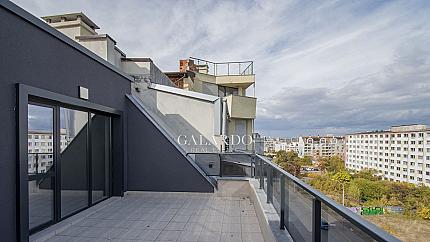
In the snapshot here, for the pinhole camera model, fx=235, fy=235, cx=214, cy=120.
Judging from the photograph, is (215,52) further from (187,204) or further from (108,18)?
(187,204)

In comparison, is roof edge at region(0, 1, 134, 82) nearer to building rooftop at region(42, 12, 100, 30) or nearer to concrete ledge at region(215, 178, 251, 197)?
concrete ledge at region(215, 178, 251, 197)

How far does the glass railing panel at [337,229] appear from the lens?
1.11m

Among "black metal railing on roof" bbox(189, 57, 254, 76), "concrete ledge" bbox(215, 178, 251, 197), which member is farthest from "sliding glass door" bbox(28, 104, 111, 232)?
"black metal railing on roof" bbox(189, 57, 254, 76)

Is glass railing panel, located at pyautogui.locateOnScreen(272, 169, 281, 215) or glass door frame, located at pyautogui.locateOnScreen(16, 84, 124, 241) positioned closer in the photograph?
glass door frame, located at pyautogui.locateOnScreen(16, 84, 124, 241)

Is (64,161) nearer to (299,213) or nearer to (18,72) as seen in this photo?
(18,72)

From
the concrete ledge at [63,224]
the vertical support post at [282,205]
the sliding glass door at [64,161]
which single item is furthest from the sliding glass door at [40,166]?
the vertical support post at [282,205]

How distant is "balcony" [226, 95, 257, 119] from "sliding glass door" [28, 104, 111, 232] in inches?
268

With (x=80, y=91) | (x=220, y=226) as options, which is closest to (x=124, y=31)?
(x=80, y=91)

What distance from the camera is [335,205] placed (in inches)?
55.9

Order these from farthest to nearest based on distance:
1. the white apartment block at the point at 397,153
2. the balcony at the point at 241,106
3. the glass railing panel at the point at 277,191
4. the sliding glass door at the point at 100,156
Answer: the balcony at the point at 241,106, the white apartment block at the point at 397,153, the sliding glass door at the point at 100,156, the glass railing panel at the point at 277,191

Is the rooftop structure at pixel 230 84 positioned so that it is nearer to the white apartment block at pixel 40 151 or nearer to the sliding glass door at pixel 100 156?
the sliding glass door at pixel 100 156

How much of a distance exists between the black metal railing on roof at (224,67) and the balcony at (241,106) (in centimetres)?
253

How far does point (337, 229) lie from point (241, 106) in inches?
431

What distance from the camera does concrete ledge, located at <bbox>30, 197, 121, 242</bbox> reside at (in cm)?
372
